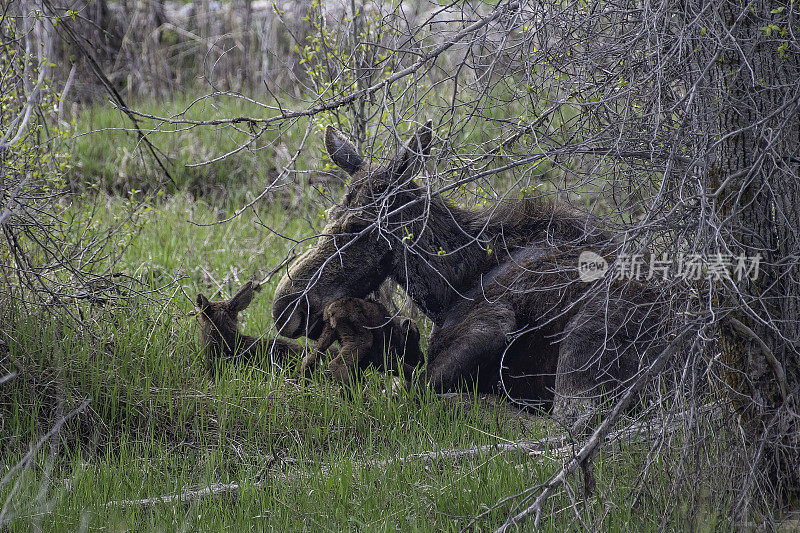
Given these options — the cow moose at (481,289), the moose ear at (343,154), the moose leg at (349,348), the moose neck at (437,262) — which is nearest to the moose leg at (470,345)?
the cow moose at (481,289)

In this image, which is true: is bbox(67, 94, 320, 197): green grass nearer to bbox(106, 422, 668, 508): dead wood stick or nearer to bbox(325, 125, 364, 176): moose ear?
bbox(325, 125, 364, 176): moose ear

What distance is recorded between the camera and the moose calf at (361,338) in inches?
192

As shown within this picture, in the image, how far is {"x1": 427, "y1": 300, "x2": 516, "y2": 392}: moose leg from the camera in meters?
Answer: 4.81

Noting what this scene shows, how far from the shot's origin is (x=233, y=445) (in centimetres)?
463

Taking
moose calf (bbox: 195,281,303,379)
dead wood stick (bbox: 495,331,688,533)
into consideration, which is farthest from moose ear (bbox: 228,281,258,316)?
dead wood stick (bbox: 495,331,688,533)

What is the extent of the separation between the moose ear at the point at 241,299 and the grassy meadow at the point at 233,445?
0.38 meters

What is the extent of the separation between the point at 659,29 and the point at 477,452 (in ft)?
7.28

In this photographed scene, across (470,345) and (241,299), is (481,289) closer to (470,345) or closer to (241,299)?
(470,345)

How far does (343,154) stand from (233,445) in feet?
6.42

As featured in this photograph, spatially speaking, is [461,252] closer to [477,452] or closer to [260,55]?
[477,452]

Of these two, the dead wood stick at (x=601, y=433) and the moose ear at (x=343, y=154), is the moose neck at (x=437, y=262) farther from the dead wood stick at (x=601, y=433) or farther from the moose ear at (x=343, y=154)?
the dead wood stick at (x=601, y=433)

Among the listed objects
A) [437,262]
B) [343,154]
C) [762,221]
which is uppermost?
[343,154]

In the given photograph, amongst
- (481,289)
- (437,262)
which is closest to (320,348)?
(437,262)

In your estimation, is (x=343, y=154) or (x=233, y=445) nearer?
(x=233, y=445)
